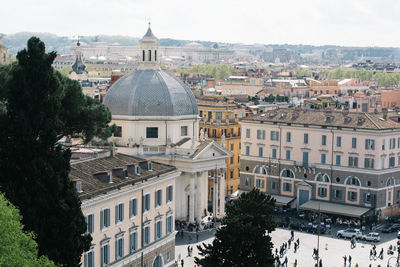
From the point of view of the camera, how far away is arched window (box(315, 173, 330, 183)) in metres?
79.9

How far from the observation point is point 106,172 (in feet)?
156

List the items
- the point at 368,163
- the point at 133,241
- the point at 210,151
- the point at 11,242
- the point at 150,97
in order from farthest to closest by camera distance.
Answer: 1. the point at 368,163
2. the point at 150,97
3. the point at 210,151
4. the point at 133,241
5. the point at 11,242

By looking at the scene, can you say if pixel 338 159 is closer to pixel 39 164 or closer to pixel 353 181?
pixel 353 181

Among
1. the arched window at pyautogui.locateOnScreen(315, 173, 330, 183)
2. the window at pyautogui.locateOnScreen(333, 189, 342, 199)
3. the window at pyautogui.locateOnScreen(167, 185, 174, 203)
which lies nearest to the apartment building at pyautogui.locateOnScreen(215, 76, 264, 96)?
the arched window at pyautogui.locateOnScreen(315, 173, 330, 183)

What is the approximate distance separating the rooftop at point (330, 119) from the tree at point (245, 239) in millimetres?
32282

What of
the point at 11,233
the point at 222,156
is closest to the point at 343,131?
the point at 222,156

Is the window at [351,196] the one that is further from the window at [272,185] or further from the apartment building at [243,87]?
the apartment building at [243,87]

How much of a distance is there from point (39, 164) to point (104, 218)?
10375 millimetres

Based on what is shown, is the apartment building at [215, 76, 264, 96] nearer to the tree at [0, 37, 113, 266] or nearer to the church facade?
the church facade

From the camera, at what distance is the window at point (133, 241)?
49.7m

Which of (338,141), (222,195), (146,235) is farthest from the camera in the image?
Result: (338,141)

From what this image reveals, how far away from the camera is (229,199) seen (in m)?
85.1

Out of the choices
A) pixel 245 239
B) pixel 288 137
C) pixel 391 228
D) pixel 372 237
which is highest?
pixel 288 137

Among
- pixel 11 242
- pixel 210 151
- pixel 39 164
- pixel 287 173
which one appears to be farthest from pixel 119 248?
pixel 287 173
